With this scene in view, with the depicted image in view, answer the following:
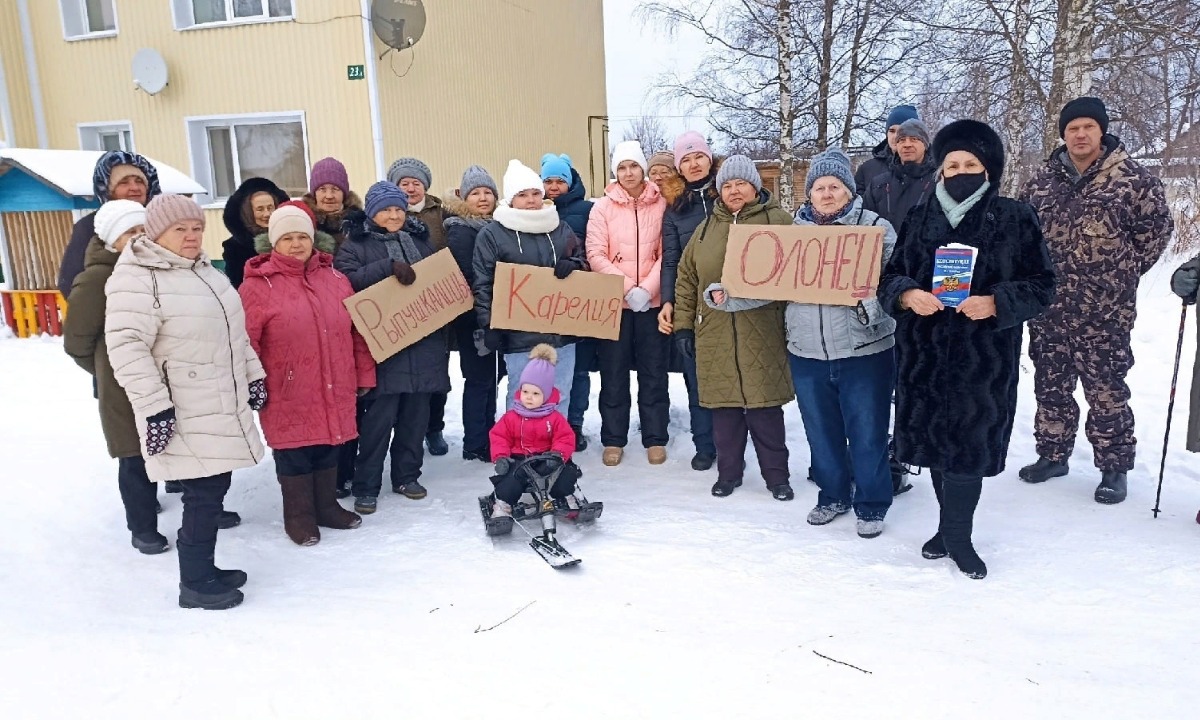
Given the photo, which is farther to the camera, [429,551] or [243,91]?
[243,91]

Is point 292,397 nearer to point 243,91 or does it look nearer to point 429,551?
point 429,551

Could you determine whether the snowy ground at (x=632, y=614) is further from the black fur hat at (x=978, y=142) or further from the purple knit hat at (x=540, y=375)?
the black fur hat at (x=978, y=142)

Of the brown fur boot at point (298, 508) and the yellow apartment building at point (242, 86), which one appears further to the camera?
the yellow apartment building at point (242, 86)

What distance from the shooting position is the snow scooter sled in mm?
4184

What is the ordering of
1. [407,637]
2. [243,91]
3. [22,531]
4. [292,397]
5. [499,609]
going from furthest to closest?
[243,91], [22,531], [292,397], [499,609], [407,637]

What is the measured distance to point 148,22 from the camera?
12523 mm

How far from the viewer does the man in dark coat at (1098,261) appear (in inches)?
170

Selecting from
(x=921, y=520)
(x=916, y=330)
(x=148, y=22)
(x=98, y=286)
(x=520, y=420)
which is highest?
(x=148, y=22)

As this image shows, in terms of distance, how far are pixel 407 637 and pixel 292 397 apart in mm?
1502

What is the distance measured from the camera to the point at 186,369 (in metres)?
3.43

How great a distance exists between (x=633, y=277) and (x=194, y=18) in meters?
10.9

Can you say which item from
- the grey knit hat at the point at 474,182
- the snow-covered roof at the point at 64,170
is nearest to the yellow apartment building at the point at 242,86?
the snow-covered roof at the point at 64,170

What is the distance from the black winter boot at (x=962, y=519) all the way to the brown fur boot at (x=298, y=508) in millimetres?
3249

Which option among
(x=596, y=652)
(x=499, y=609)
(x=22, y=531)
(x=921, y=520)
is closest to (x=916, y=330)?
(x=921, y=520)
